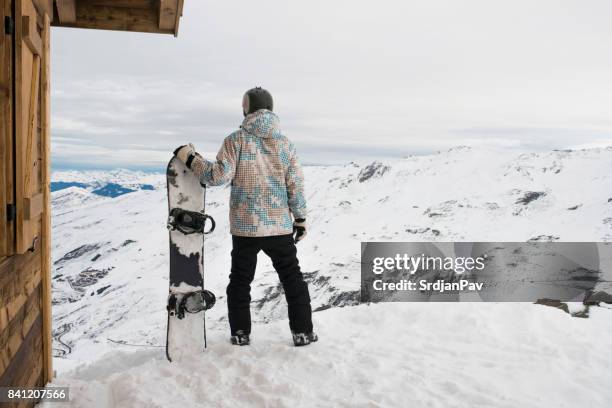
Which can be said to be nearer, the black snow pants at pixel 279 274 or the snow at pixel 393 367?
the snow at pixel 393 367

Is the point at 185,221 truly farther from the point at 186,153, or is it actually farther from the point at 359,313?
the point at 359,313

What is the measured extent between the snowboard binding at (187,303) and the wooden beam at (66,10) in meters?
2.92

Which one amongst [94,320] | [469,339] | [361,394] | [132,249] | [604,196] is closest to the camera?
[361,394]

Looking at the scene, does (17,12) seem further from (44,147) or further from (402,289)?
(402,289)

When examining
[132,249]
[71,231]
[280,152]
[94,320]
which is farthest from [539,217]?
[71,231]

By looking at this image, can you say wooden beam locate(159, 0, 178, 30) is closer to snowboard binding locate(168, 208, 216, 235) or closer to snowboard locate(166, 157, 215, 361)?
snowboard locate(166, 157, 215, 361)

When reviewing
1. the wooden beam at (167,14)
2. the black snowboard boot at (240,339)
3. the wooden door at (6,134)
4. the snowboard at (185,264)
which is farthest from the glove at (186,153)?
the wooden door at (6,134)

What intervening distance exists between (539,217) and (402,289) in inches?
696

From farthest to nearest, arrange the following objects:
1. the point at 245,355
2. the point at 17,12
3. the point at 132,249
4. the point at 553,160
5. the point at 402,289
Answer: the point at 132,249 < the point at 553,160 < the point at 402,289 < the point at 245,355 < the point at 17,12

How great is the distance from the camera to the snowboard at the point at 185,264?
4543mm

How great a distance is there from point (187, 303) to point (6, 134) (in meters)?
2.35

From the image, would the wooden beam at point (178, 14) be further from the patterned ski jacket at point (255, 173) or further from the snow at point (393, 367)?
the snow at point (393, 367)

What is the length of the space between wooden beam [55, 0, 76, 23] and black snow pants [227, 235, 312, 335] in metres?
2.78

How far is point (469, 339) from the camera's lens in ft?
16.1
